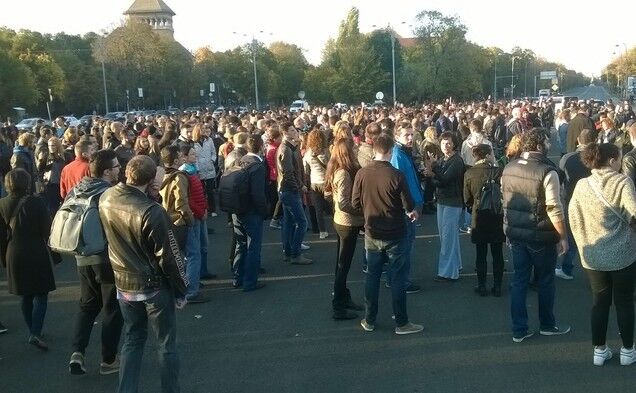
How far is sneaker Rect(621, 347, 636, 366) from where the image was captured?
18.8 ft

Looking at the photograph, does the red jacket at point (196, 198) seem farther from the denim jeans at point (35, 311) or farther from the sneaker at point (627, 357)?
the sneaker at point (627, 357)

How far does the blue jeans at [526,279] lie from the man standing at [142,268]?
3.07 m

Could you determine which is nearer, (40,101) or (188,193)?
(188,193)

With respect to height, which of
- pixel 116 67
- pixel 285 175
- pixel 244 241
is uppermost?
pixel 116 67

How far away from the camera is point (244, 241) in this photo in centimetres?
868

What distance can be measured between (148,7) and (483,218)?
14664 cm

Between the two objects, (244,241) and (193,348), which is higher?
(244,241)

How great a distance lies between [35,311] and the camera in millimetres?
6801

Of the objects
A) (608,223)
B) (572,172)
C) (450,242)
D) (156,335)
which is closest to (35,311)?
(156,335)

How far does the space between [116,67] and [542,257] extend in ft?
203

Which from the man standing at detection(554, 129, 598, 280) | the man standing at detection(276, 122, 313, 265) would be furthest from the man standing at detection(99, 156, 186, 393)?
the man standing at detection(554, 129, 598, 280)

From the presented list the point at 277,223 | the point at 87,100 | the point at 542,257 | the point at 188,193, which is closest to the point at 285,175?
the point at 188,193

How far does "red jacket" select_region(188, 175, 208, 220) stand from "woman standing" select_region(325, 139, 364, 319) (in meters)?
1.59

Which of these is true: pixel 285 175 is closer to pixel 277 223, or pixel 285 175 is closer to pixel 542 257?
pixel 277 223
